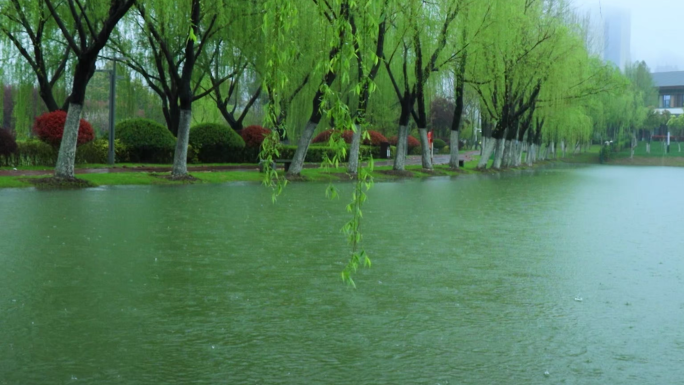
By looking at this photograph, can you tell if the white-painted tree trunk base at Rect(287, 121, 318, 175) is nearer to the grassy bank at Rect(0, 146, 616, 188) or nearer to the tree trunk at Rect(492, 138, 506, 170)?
the grassy bank at Rect(0, 146, 616, 188)

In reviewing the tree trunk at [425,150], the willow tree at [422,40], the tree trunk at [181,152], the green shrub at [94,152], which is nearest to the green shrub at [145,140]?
the green shrub at [94,152]

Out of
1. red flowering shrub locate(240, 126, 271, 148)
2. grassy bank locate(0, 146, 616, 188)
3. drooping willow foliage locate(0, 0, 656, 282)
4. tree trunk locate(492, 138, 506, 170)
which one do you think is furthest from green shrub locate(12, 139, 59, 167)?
tree trunk locate(492, 138, 506, 170)

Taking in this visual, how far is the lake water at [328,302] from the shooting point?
5.86 m

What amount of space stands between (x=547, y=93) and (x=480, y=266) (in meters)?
37.6

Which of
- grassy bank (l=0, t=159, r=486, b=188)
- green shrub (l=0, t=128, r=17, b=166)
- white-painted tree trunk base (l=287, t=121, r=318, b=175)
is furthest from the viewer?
white-painted tree trunk base (l=287, t=121, r=318, b=175)

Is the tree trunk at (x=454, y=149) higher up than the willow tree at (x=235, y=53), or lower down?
lower down

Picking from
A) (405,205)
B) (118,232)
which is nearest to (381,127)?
(405,205)

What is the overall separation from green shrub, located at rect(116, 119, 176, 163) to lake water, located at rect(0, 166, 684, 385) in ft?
63.8

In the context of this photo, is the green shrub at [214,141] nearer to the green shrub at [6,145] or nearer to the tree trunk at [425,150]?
the tree trunk at [425,150]

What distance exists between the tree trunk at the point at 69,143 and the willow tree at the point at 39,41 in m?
11.0

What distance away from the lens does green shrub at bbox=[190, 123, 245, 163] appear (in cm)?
3891

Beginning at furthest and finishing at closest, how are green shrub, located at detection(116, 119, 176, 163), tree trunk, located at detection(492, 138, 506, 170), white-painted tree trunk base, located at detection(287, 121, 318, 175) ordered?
tree trunk, located at detection(492, 138, 506, 170) < green shrub, located at detection(116, 119, 176, 163) < white-painted tree trunk base, located at detection(287, 121, 318, 175)

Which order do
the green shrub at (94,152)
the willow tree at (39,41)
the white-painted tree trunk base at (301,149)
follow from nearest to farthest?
the white-painted tree trunk base at (301,149) < the green shrub at (94,152) < the willow tree at (39,41)

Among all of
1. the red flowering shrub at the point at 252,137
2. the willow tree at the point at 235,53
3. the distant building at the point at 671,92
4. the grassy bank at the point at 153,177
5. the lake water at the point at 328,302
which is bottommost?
the lake water at the point at 328,302
